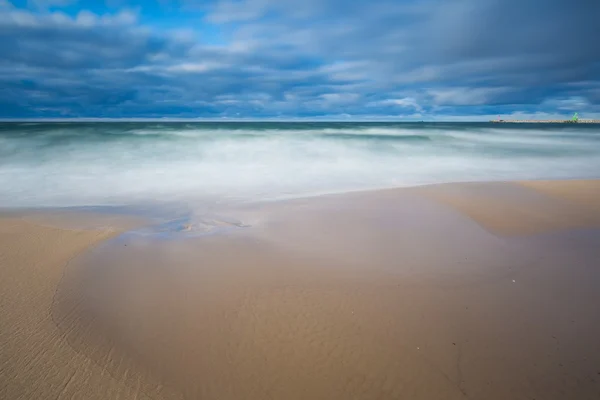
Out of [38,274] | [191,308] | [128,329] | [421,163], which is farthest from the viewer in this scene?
[421,163]

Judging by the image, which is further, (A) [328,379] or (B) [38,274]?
(B) [38,274]

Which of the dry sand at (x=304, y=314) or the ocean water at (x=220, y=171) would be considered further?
the ocean water at (x=220, y=171)

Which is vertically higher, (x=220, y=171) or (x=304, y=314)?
(x=220, y=171)

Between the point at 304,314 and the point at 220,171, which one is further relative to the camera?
the point at 220,171

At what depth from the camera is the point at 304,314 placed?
313cm

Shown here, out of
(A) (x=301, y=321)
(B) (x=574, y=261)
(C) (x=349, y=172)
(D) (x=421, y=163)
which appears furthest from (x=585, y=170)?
(A) (x=301, y=321)

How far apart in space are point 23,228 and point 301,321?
4.92m

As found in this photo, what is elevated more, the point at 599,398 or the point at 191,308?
the point at 191,308

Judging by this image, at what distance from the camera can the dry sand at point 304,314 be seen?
2398 mm

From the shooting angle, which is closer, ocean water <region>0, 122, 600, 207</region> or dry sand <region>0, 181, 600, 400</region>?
dry sand <region>0, 181, 600, 400</region>

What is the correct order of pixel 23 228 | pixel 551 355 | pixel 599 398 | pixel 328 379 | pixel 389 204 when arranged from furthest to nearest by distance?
pixel 389 204 → pixel 23 228 → pixel 551 355 → pixel 328 379 → pixel 599 398

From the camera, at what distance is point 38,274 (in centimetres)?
383

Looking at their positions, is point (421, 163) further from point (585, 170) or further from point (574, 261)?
point (574, 261)

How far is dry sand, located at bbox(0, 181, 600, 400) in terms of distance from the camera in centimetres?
240
